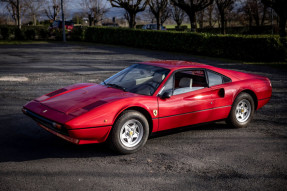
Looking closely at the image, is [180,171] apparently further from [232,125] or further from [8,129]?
[8,129]

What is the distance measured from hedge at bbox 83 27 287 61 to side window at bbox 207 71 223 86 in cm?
1222

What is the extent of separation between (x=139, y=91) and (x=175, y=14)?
62514 millimetres

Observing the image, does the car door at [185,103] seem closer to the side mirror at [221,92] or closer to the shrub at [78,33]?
the side mirror at [221,92]

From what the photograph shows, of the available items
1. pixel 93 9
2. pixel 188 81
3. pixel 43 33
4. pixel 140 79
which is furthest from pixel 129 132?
pixel 93 9

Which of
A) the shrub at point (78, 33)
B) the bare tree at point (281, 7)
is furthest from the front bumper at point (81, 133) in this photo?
the shrub at point (78, 33)

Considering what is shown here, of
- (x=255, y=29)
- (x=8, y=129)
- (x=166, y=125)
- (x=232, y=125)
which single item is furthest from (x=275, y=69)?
(x=255, y=29)

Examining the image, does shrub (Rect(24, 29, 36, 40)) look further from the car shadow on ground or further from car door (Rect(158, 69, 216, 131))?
car door (Rect(158, 69, 216, 131))

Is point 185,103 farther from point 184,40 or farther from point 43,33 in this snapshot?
point 43,33

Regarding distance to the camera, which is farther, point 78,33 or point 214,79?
point 78,33

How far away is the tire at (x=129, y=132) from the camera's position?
15.2 ft

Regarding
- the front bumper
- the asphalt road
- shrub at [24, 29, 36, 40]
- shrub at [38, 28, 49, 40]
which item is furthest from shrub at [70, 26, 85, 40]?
the front bumper

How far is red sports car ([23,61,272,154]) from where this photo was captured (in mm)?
4543

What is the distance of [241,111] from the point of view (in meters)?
6.25

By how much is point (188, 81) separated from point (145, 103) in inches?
43.4
